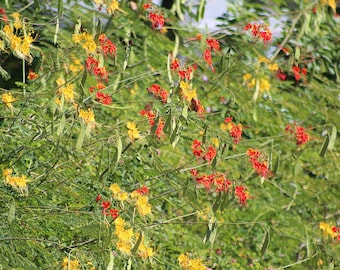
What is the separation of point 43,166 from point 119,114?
1.64 m

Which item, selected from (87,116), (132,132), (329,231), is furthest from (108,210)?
(329,231)

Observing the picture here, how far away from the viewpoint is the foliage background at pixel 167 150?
3.63 metres

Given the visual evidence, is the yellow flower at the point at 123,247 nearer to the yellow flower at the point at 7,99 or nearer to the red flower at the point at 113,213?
the red flower at the point at 113,213

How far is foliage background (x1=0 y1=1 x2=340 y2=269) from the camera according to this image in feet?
11.9

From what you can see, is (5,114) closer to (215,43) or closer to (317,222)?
(215,43)

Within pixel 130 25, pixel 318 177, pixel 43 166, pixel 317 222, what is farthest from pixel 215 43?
pixel 318 177

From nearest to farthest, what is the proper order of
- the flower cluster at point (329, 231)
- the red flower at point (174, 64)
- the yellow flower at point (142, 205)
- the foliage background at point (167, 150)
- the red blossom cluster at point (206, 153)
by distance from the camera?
1. the yellow flower at point (142, 205)
2. the foliage background at point (167, 150)
3. the red flower at point (174, 64)
4. the red blossom cluster at point (206, 153)
5. the flower cluster at point (329, 231)

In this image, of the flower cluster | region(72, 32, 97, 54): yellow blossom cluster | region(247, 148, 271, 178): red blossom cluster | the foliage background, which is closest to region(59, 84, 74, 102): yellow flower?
the foliage background

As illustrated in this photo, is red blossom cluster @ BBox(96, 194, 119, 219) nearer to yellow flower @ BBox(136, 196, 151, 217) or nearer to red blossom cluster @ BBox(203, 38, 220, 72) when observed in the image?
yellow flower @ BBox(136, 196, 151, 217)

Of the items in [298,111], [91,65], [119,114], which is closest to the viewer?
[91,65]

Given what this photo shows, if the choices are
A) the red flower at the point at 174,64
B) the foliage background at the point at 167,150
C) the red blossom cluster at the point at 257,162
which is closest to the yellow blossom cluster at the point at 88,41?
the foliage background at the point at 167,150

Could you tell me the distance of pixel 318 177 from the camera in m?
6.79

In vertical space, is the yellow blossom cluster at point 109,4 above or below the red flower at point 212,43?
above

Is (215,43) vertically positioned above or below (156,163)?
above
